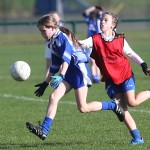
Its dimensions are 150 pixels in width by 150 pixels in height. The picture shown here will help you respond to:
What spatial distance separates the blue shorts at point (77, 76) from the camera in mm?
8203

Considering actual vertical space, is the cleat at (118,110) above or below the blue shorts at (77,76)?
below

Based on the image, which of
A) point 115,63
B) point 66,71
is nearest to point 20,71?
point 66,71

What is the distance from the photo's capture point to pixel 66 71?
27.0 feet

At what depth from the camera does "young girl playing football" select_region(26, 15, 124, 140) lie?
8023 mm

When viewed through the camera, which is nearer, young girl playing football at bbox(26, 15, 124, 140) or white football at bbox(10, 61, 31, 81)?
young girl playing football at bbox(26, 15, 124, 140)

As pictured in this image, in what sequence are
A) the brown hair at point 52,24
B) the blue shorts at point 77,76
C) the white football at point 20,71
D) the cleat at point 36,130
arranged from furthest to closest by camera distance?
the white football at point 20,71, the blue shorts at point 77,76, the brown hair at point 52,24, the cleat at point 36,130

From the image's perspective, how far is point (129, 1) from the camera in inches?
2025

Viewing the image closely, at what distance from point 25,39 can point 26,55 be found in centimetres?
848

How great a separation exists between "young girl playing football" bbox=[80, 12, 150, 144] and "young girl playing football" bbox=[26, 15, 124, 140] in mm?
151

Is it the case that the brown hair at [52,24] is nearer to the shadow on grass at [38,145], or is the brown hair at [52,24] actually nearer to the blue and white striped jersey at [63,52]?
the blue and white striped jersey at [63,52]

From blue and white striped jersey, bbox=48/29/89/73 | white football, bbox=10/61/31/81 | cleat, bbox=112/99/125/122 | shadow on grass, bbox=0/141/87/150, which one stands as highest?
blue and white striped jersey, bbox=48/29/89/73

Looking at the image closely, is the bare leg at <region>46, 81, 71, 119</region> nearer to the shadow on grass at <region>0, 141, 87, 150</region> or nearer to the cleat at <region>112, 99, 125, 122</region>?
the shadow on grass at <region>0, 141, 87, 150</region>

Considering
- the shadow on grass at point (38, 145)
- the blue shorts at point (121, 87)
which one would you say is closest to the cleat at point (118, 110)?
the blue shorts at point (121, 87)

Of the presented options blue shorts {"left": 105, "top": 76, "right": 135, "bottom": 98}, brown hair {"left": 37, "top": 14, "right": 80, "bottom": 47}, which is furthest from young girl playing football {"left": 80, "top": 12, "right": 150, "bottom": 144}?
brown hair {"left": 37, "top": 14, "right": 80, "bottom": 47}
